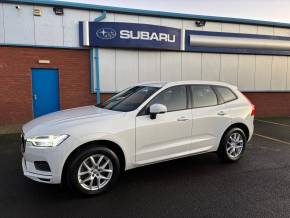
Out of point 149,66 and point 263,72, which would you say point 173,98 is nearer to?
point 149,66

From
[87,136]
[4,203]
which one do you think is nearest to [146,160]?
[87,136]

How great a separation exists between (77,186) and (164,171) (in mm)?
1856

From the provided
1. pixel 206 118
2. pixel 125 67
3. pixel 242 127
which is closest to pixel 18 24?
pixel 125 67

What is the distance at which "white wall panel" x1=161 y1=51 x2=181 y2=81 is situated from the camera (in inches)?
452

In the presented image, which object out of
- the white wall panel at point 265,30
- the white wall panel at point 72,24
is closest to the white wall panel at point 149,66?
the white wall panel at point 72,24

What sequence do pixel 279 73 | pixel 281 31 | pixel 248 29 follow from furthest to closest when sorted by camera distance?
pixel 279 73
pixel 281 31
pixel 248 29

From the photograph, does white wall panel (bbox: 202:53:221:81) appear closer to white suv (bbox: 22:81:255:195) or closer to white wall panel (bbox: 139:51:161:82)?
white wall panel (bbox: 139:51:161:82)

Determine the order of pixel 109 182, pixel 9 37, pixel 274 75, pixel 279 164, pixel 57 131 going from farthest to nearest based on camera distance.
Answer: pixel 274 75, pixel 9 37, pixel 279 164, pixel 109 182, pixel 57 131

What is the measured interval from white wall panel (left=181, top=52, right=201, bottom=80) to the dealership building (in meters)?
0.04

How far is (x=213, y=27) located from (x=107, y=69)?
533cm

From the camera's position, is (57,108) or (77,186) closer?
(77,186)

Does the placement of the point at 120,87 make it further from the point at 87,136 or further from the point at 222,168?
the point at 87,136

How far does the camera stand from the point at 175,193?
4.17 m

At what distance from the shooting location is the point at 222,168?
17.5ft
